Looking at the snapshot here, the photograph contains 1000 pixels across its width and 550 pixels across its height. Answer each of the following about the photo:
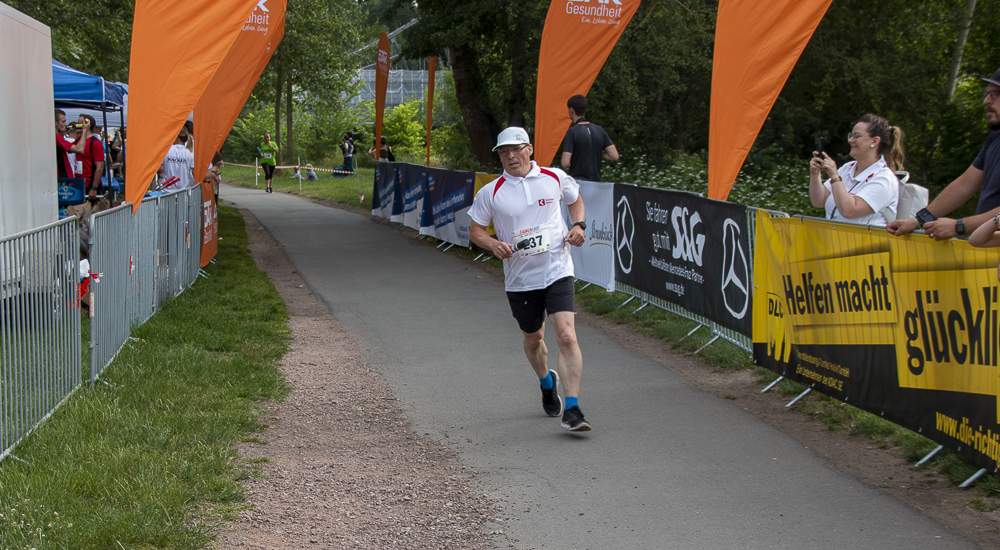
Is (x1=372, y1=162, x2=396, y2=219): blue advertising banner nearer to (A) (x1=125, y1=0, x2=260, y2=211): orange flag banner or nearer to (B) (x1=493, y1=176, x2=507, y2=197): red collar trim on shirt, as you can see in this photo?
(A) (x1=125, y1=0, x2=260, y2=211): orange flag banner

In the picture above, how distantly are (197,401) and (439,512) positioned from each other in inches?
97.9

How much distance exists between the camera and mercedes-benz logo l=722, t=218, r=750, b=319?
7.86 metres

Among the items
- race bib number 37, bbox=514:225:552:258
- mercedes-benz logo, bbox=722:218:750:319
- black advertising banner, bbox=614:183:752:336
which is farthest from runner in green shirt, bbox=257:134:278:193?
race bib number 37, bbox=514:225:552:258

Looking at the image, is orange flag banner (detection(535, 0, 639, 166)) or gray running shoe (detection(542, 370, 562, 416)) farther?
orange flag banner (detection(535, 0, 639, 166))

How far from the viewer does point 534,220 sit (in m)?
6.21

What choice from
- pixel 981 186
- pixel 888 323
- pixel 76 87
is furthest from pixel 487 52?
pixel 888 323

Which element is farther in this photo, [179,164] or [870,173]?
[179,164]

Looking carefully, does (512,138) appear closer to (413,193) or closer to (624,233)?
(624,233)

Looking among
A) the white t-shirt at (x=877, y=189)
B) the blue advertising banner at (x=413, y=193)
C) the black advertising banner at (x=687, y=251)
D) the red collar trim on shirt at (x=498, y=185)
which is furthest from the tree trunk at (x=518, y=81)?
the white t-shirt at (x=877, y=189)

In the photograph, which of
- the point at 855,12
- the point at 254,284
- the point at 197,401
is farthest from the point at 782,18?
the point at 855,12

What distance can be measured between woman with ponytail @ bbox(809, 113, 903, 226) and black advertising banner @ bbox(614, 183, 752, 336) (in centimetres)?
163

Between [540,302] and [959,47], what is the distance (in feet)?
71.9

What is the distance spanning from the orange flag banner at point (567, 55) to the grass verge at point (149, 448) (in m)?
5.97

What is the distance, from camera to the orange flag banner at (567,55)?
43.2ft
